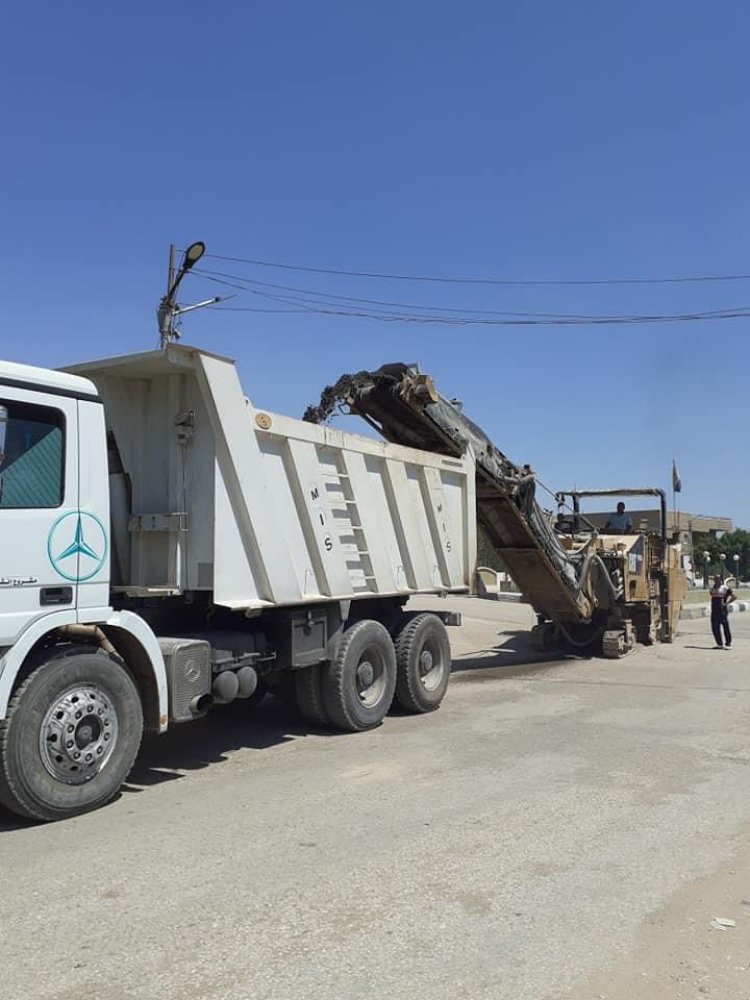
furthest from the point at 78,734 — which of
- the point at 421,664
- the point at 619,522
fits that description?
the point at 619,522

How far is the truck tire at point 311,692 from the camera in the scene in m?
8.49

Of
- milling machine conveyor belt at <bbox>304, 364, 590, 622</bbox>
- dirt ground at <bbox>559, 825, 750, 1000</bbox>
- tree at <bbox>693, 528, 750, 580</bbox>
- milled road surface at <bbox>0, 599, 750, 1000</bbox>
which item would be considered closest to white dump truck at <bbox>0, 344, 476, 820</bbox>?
milled road surface at <bbox>0, 599, 750, 1000</bbox>

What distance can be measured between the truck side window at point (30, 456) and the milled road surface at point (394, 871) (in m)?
2.13

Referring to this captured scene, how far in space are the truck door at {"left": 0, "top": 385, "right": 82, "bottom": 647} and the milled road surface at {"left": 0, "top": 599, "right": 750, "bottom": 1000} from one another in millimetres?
1467

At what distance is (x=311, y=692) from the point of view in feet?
27.9

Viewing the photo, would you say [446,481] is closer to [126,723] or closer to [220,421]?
[220,421]

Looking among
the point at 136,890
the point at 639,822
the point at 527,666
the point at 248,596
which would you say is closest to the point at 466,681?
the point at 527,666

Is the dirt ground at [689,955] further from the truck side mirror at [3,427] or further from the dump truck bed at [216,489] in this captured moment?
the truck side mirror at [3,427]

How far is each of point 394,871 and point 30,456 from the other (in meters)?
3.45

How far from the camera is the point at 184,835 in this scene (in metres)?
5.36

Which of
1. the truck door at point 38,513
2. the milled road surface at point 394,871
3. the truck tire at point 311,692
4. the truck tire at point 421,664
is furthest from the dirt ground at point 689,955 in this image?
the truck tire at point 421,664

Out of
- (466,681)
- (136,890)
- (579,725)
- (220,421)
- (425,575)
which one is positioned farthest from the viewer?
(466,681)

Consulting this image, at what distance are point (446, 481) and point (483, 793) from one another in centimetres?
490

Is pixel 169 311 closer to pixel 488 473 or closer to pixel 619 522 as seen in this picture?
pixel 488 473
